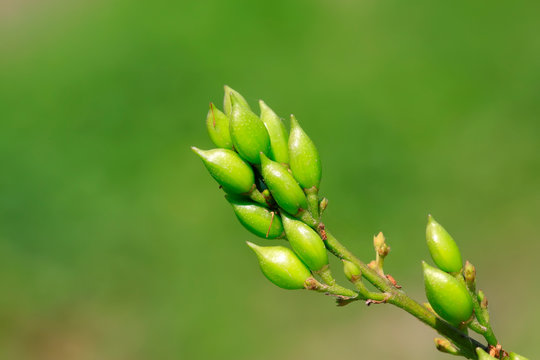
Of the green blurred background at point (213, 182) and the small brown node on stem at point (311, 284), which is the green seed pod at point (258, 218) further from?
the green blurred background at point (213, 182)

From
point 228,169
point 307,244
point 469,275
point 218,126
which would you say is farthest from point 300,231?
point 469,275

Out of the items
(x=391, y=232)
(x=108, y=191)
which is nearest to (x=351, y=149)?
(x=391, y=232)

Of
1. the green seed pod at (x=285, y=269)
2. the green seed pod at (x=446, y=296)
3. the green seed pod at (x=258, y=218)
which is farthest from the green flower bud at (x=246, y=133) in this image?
the green seed pod at (x=446, y=296)

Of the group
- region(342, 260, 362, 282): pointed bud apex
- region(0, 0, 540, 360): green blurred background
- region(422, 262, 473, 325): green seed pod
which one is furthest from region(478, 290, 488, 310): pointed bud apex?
region(0, 0, 540, 360): green blurred background

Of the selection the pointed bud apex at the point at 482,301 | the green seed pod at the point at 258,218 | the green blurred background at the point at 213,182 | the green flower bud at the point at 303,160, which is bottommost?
the pointed bud apex at the point at 482,301

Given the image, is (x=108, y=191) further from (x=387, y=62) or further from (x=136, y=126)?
(x=387, y=62)

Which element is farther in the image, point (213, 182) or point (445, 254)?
point (213, 182)

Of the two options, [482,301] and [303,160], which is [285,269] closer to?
[303,160]
